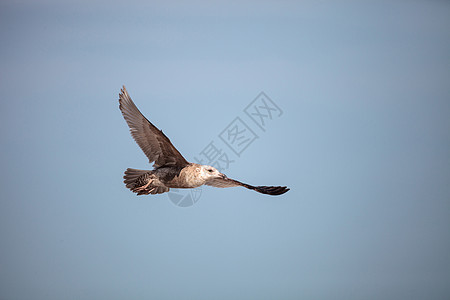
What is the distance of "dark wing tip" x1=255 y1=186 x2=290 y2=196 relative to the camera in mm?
9375

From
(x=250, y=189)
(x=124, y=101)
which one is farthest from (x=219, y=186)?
(x=124, y=101)

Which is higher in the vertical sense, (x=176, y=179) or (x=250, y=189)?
(x=250, y=189)

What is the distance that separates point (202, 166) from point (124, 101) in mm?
1540

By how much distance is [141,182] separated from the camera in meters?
9.50

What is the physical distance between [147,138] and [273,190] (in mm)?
2048

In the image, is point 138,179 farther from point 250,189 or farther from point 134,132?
point 250,189

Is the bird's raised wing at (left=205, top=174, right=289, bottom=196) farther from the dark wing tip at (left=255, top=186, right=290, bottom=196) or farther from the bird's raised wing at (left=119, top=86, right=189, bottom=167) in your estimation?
the bird's raised wing at (left=119, top=86, right=189, bottom=167)

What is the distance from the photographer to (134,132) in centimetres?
941

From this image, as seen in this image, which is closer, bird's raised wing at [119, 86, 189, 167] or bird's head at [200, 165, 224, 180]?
bird's head at [200, 165, 224, 180]

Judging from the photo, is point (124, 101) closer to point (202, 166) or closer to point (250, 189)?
point (202, 166)

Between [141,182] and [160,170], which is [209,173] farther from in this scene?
[141,182]

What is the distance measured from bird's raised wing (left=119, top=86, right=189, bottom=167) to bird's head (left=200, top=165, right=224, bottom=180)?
322mm

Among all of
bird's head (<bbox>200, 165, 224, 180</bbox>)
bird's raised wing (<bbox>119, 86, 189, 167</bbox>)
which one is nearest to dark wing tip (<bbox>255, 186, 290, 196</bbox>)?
bird's head (<bbox>200, 165, 224, 180</bbox>)

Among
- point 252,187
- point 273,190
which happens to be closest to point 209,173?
point 252,187
